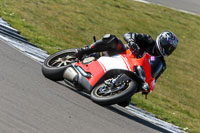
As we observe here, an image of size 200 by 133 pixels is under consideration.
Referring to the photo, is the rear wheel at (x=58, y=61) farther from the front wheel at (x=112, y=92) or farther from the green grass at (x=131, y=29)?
the green grass at (x=131, y=29)

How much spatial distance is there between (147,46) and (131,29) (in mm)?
9115

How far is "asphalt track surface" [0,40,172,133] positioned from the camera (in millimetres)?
4500

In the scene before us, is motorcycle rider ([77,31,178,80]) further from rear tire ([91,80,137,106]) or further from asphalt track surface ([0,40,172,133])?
asphalt track surface ([0,40,172,133])

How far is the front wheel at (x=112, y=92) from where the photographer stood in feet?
19.0

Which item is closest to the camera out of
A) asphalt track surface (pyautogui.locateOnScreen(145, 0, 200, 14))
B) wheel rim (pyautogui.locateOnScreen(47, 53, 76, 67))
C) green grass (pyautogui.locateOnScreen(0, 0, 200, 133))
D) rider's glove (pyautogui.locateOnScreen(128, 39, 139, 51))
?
rider's glove (pyautogui.locateOnScreen(128, 39, 139, 51))

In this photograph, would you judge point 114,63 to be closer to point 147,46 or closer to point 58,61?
point 147,46

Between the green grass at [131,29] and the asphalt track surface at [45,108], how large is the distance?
251 centimetres

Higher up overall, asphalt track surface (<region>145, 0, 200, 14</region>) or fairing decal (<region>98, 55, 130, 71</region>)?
fairing decal (<region>98, 55, 130, 71</region>)

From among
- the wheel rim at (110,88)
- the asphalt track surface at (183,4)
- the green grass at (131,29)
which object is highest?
the wheel rim at (110,88)

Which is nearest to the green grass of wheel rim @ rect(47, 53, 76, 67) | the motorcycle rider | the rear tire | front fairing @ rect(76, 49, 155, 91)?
the motorcycle rider

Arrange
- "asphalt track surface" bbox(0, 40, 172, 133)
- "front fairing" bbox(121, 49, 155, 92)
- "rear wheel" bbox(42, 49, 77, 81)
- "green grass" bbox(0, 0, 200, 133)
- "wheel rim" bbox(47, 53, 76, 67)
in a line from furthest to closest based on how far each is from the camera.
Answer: "green grass" bbox(0, 0, 200, 133), "wheel rim" bbox(47, 53, 76, 67), "rear wheel" bbox(42, 49, 77, 81), "front fairing" bbox(121, 49, 155, 92), "asphalt track surface" bbox(0, 40, 172, 133)

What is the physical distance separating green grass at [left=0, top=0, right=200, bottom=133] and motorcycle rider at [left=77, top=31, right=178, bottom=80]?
6.32 ft

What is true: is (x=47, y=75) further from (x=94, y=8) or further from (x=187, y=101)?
(x=94, y=8)

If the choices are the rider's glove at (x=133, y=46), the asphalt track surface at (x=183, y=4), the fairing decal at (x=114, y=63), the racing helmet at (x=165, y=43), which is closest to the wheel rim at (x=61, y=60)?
the fairing decal at (x=114, y=63)
